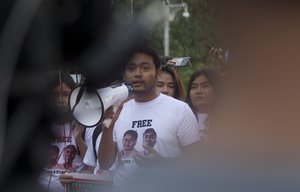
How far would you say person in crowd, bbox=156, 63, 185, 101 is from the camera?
2.06m

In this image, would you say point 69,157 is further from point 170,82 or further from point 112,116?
point 170,82

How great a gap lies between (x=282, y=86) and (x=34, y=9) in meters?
0.64

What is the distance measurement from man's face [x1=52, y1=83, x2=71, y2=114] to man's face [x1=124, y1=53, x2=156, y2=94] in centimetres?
16

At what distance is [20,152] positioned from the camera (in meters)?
1.41

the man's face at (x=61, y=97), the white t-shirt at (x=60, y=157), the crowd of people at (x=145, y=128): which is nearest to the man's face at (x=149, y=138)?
the crowd of people at (x=145, y=128)

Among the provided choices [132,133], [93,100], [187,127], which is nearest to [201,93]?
[187,127]

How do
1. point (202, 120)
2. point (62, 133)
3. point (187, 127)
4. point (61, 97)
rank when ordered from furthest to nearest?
point (187, 127) → point (202, 120) → point (62, 133) → point (61, 97)

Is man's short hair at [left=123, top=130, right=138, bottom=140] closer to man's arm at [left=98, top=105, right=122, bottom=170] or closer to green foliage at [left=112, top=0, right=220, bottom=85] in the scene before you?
man's arm at [left=98, top=105, right=122, bottom=170]

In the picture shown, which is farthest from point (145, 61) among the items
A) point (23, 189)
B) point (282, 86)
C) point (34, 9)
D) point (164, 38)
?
point (34, 9)

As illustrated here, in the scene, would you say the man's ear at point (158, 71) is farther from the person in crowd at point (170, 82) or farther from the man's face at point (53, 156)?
the man's face at point (53, 156)

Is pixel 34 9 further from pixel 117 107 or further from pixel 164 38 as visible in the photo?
pixel 117 107

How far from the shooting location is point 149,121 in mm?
2148

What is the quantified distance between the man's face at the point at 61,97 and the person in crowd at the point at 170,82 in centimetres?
32

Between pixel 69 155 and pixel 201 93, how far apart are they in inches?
17.7
